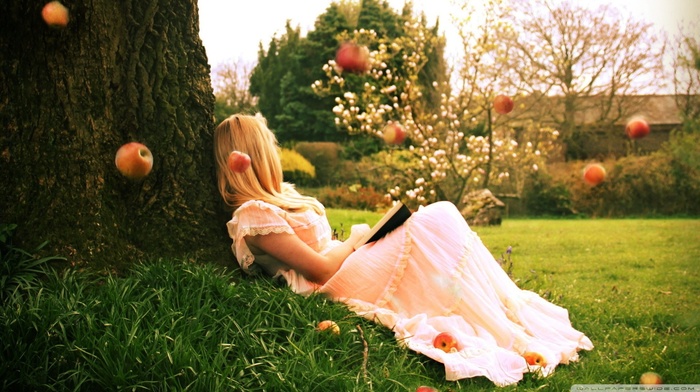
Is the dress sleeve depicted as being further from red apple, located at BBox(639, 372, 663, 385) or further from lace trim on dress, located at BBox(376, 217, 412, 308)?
red apple, located at BBox(639, 372, 663, 385)

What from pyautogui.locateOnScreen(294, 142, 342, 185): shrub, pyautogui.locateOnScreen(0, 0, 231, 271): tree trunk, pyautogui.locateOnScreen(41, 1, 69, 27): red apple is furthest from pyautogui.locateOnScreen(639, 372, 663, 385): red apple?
pyautogui.locateOnScreen(294, 142, 342, 185): shrub

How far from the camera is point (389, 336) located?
2375 mm

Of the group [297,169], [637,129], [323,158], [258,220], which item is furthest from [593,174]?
[323,158]

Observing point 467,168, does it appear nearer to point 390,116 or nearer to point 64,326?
point 390,116

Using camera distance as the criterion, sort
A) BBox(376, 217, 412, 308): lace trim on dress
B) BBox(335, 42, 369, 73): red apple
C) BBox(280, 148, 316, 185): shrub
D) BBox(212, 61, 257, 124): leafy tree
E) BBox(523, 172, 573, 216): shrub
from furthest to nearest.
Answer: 1. BBox(212, 61, 257, 124): leafy tree
2. BBox(523, 172, 573, 216): shrub
3. BBox(280, 148, 316, 185): shrub
4. BBox(335, 42, 369, 73): red apple
5. BBox(376, 217, 412, 308): lace trim on dress

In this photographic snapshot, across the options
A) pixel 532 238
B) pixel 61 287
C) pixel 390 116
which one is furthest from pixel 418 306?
pixel 390 116

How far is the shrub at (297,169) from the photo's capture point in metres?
9.85

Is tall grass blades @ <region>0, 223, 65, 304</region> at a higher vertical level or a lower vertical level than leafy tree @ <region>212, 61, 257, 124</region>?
lower

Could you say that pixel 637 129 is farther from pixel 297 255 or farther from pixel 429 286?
pixel 297 255

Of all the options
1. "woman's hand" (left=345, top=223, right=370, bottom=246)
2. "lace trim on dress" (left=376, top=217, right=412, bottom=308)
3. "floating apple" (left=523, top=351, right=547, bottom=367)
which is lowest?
"floating apple" (left=523, top=351, right=547, bottom=367)

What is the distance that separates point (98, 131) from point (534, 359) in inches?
69.8

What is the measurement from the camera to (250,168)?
2559 millimetres

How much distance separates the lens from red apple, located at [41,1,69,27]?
221 cm

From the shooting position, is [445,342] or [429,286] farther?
[429,286]
